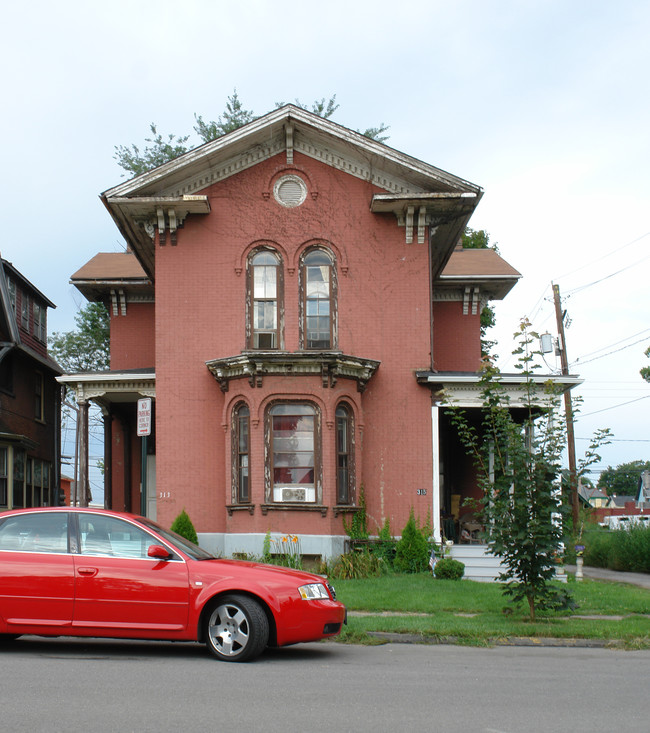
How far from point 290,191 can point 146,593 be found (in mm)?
12114

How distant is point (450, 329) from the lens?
23531 mm

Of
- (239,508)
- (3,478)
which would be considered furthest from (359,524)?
(3,478)

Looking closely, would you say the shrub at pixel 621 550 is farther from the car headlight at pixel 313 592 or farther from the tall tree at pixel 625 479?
the tall tree at pixel 625 479

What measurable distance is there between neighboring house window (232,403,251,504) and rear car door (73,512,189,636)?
9.18 m

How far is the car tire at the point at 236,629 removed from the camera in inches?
337

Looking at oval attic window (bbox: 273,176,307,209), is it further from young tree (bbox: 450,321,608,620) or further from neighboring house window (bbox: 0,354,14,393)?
neighboring house window (bbox: 0,354,14,393)

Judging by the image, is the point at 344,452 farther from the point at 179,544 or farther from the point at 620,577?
the point at 179,544

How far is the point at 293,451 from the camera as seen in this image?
18.0 metres

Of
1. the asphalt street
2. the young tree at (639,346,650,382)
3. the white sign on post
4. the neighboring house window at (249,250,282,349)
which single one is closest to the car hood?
the asphalt street

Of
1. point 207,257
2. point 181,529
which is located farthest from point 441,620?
point 207,257

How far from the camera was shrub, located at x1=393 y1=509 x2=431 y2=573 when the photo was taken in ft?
57.7

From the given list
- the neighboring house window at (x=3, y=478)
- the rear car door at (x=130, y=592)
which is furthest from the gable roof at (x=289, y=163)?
the rear car door at (x=130, y=592)

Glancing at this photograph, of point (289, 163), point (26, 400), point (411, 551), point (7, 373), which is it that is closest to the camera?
point (411, 551)

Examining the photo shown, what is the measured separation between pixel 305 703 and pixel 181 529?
11.3 meters
